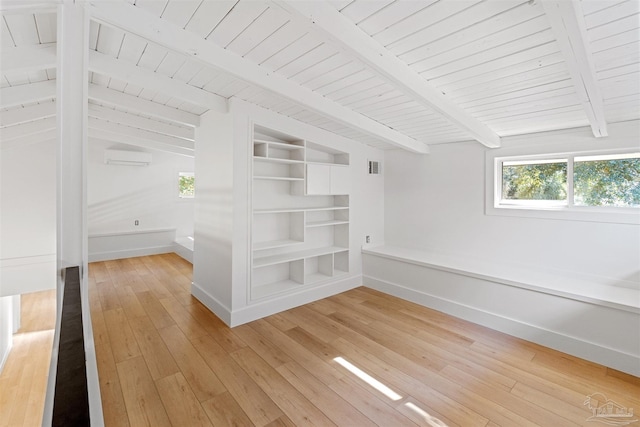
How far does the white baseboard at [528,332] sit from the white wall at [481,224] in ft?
2.31

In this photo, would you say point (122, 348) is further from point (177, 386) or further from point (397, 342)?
point (397, 342)

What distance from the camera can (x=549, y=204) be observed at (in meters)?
2.98

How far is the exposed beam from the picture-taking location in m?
1.83

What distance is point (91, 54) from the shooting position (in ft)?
6.73

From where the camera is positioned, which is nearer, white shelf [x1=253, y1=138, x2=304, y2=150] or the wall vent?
white shelf [x1=253, y1=138, x2=304, y2=150]

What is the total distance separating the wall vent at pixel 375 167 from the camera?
4.16 m

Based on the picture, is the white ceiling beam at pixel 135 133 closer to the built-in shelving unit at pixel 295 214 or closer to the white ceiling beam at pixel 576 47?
the built-in shelving unit at pixel 295 214

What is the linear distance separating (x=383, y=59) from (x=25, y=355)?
5.14 m

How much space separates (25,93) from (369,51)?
118 inches

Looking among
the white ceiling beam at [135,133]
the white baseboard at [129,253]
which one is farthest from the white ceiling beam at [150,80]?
the white baseboard at [129,253]

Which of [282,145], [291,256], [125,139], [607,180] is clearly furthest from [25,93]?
[607,180]

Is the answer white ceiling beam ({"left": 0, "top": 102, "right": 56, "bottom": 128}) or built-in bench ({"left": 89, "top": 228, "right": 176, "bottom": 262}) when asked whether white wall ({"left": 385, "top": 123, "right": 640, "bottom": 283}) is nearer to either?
white ceiling beam ({"left": 0, "top": 102, "right": 56, "bottom": 128})

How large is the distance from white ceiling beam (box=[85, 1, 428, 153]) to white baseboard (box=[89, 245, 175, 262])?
503cm

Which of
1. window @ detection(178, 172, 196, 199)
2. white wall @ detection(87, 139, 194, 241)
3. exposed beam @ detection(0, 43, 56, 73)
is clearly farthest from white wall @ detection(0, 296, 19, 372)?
exposed beam @ detection(0, 43, 56, 73)
